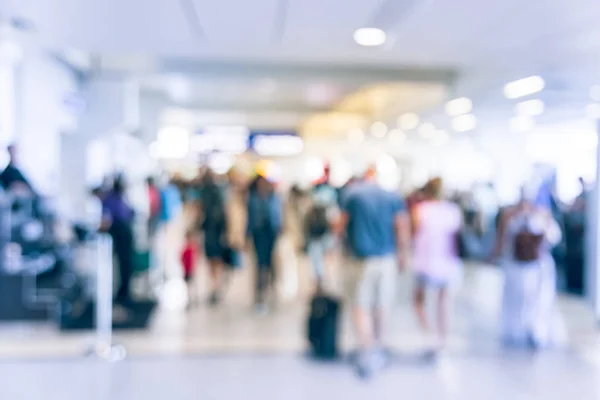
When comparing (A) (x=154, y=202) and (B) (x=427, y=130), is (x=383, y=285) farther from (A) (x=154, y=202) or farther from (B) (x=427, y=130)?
(B) (x=427, y=130)

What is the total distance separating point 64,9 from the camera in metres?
4.70

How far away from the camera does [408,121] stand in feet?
43.9

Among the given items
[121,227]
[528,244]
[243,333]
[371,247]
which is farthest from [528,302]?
[121,227]

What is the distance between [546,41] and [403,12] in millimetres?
1714

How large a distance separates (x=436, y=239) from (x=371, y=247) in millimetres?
708

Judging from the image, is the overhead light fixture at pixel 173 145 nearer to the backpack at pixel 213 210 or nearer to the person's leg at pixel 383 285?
the backpack at pixel 213 210

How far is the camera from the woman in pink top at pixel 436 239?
18.0 ft

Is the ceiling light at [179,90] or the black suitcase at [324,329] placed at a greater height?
the ceiling light at [179,90]

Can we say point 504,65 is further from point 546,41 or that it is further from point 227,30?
point 227,30

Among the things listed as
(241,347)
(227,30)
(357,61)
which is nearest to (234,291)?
(241,347)

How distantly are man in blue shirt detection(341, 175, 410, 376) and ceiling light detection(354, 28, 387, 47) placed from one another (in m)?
1.21

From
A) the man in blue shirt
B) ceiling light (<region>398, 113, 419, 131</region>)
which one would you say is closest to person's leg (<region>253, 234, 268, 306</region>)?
the man in blue shirt

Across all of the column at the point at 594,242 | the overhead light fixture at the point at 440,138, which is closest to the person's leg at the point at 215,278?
the column at the point at 594,242

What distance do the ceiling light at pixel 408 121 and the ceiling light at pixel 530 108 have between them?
2.56m
